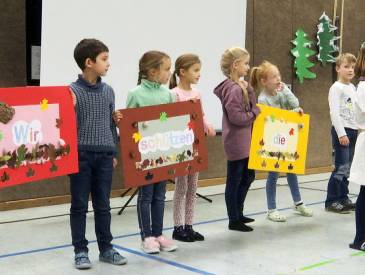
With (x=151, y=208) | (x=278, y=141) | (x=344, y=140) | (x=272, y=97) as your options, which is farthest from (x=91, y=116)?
(x=344, y=140)

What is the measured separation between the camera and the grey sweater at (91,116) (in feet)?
9.38

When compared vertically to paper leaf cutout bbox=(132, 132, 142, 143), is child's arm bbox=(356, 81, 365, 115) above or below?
above

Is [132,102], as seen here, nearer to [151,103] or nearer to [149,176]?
[151,103]

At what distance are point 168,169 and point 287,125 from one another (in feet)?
3.86

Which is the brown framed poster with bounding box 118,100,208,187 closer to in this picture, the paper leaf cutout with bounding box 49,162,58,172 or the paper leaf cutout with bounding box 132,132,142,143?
the paper leaf cutout with bounding box 132,132,142,143

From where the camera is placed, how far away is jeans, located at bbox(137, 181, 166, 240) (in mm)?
3152

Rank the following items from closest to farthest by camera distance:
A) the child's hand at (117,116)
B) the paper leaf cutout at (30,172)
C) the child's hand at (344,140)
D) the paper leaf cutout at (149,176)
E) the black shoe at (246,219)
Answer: the paper leaf cutout at (30,172) < the child's hand at (117,116) < the paper leaf cutout at (149,176) < the black shoe at (246,219) < the child's hand at (344,140)

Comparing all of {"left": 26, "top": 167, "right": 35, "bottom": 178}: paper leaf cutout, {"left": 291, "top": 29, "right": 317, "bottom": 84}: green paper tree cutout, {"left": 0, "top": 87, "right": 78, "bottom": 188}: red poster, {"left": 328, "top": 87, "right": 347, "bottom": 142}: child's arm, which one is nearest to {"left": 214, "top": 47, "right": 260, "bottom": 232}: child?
{"left": 328, "top": 87, "right": 347, "bottom": 142}: child's arm

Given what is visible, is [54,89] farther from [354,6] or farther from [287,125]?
[354,6]

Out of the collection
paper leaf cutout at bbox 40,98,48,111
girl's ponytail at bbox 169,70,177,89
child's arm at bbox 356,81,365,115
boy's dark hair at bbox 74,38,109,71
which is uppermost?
boy's dark hair at bbox 74,38,109,71

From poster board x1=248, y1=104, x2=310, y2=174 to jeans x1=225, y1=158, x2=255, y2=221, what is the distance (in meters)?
0.09

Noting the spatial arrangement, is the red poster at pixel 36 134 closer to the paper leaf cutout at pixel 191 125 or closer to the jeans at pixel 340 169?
the paper leaf cutout at pixel 191 125

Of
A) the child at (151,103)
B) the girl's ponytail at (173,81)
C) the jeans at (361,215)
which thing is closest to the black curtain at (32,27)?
the girl's ponytail at (173,81)

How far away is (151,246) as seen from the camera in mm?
3174
